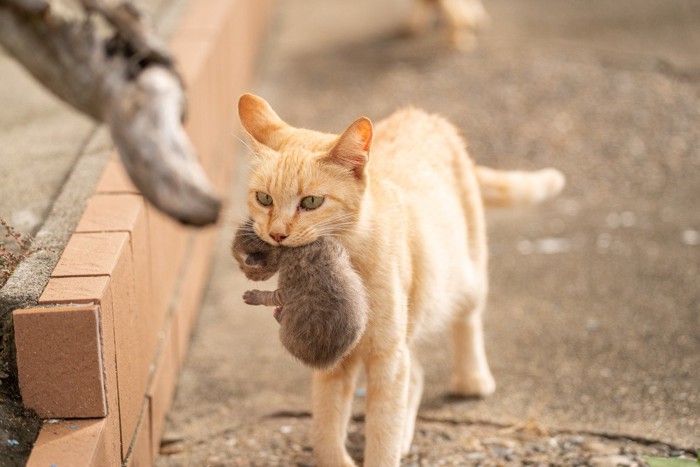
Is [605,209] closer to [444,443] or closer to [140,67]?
[444,443]

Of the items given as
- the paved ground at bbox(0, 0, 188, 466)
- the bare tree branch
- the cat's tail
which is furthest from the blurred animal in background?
the bare tree branch

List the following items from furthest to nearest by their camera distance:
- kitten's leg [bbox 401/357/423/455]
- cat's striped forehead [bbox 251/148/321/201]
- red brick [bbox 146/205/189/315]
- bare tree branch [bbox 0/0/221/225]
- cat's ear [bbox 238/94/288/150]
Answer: red brick [bbox 146/205/189/315]
kitten's leg [bbox 401/357/423/455]
cat's ear [bbox 238/94/288/150]
cat's striped forehead [bbox 251/148/321/201]
bare tree branch [bbox 0/0/221/225]

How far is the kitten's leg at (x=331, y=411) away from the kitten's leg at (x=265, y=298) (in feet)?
1.57

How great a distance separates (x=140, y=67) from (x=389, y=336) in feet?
3.76

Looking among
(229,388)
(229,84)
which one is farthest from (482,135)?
(229,388)

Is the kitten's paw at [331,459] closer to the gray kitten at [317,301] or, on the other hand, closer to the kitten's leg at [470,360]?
the gray kitten at [317,301]

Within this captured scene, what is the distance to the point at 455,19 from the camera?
310 inches

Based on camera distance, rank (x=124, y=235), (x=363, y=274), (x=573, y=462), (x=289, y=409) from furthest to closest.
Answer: (x=289, y=409)
(x=573, y=462)
(x=124, y=235)
(x=363, y=274)

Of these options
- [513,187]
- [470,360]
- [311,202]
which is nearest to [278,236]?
[311,202]

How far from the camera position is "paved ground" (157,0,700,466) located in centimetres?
371

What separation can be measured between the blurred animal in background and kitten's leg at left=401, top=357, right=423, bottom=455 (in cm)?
475

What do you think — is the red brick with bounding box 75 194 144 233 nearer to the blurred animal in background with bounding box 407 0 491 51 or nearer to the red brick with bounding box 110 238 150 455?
the red brick with bounding box 110 238 150 455

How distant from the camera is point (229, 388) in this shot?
165 inches

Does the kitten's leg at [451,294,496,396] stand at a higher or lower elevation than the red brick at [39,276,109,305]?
lower
